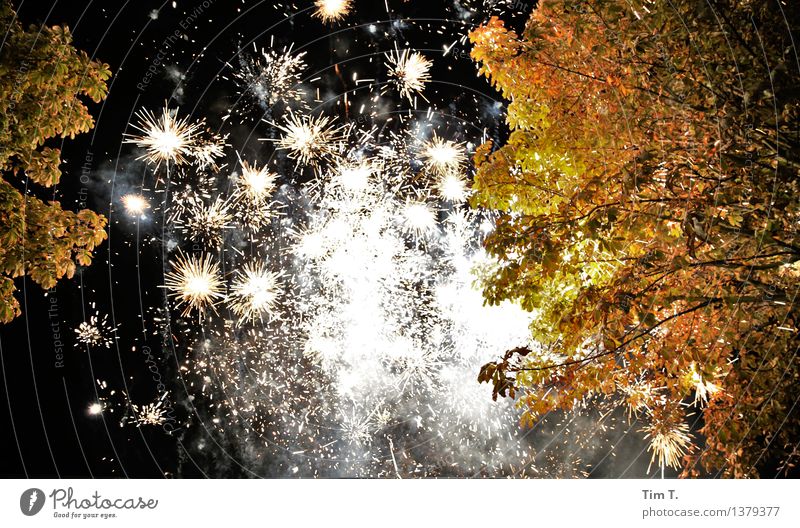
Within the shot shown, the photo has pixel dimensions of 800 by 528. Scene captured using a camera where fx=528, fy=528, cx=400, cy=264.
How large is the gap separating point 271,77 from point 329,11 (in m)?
1.47

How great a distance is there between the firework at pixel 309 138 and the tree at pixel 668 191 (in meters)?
3.74

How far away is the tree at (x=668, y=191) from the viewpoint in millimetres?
4590

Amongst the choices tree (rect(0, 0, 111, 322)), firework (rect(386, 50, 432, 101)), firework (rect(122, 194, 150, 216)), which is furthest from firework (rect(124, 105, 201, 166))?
firework (rect(386, 50, 432, 101))

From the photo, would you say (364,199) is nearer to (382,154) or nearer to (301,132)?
(382,154)

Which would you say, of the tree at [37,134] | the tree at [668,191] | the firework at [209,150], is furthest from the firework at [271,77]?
the tree at [668,191]

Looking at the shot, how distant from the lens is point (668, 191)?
530 cm

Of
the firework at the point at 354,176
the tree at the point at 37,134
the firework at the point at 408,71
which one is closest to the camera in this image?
the tree at the point at 37,134

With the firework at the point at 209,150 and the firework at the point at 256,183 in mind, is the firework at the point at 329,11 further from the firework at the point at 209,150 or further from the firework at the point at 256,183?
the firework at the point at 256,183

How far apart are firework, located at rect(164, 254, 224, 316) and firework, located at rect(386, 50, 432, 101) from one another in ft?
14.6

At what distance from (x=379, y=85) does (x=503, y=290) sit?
17.6 feet

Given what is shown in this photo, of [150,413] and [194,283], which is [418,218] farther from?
[150,413]

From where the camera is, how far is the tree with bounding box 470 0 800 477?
4.59m
